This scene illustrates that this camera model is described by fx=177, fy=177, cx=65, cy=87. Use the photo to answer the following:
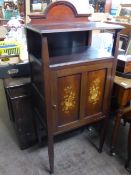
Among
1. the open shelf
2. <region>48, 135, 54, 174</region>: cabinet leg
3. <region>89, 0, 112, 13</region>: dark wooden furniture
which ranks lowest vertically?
<region>48, 135, 54, 174</region>: cabinet leg

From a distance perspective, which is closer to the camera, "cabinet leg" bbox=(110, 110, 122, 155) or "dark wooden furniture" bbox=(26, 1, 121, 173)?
"dark wooden furniture" bbox=(26, 1, 121, 173)

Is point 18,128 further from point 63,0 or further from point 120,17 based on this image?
point 120,17

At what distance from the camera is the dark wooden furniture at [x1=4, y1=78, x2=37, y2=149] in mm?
1491

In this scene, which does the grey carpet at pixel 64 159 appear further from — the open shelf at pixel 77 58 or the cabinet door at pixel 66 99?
the open shelf at pixel 77 58

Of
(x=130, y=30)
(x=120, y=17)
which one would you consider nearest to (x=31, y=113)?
(x=130, y=30)

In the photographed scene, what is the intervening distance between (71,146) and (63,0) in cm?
133

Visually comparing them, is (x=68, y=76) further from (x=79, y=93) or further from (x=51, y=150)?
(x=51, y=150)

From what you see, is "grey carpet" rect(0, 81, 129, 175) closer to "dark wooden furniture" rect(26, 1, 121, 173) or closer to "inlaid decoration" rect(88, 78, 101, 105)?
"dark wooden furniture" rect(26, 1, 121, 173)

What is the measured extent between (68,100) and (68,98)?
17 millimetres

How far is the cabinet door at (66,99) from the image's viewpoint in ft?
3.78

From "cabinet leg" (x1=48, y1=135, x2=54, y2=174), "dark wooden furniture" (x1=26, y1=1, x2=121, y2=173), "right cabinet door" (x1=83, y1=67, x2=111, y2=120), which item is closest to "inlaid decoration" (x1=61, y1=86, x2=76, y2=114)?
"dark wooden furniture" (x1=26, y1=1, x2=121, y2=173)

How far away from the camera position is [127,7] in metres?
2.24

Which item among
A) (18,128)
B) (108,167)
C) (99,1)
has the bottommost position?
(108,167)

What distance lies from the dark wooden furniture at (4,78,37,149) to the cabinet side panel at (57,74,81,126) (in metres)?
0.42
